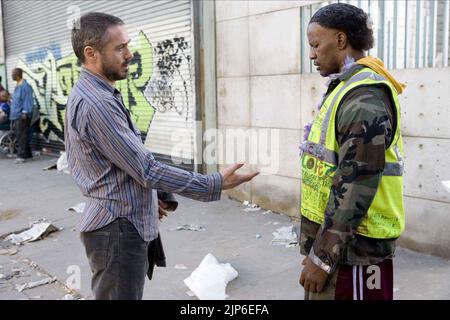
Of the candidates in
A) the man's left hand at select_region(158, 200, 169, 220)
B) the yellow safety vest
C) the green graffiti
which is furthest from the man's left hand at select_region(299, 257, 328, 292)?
the green graffiti

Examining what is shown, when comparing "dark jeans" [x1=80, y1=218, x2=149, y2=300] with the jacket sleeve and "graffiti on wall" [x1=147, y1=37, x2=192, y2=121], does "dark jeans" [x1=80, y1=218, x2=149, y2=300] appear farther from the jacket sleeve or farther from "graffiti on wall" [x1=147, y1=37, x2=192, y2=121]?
"graffiti on wall" [x1=147, y1=37, x2=192, y2=121]

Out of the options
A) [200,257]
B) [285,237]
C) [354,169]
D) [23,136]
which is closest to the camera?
[354,169]

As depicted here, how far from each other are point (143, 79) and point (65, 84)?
135 inches

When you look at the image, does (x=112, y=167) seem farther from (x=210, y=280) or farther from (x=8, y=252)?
(x=8, y=252)

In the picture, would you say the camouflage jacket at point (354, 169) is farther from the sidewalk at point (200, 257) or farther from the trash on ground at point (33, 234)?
the trash on ground at point (33, 234)

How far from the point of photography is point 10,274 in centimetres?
436

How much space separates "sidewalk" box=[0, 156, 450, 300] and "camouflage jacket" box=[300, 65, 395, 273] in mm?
1929

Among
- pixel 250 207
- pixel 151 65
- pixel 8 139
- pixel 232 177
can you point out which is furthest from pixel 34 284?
pixel 8 139

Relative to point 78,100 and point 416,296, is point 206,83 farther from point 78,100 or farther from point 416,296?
point 78,100

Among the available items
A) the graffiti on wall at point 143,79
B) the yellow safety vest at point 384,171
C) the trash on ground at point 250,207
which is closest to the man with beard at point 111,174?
the yellow safety vest at point 384,171

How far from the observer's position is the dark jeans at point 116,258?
214 centimetres

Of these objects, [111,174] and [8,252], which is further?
[8,252]

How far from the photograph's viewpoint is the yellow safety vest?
186 cm

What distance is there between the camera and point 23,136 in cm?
1026
